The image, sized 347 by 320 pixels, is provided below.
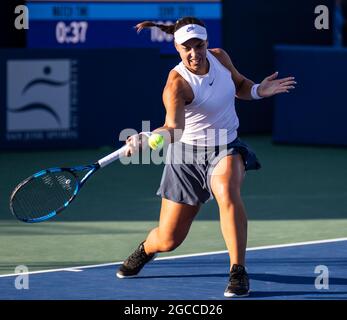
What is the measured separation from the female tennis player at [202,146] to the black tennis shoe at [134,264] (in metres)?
A: 0.22

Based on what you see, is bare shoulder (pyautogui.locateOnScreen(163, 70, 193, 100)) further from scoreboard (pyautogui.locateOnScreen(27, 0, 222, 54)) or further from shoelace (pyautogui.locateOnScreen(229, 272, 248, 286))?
scoreboard (pyautogui.locateOnScreen(27, 0, 222, 54))

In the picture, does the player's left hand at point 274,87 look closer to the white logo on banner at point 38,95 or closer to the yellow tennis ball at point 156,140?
the yellow tennis ball at point 156,140

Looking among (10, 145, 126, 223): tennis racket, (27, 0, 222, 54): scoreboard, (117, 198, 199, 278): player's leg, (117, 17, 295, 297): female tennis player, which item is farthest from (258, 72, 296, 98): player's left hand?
(27, 0, 222, 54): scoreboard

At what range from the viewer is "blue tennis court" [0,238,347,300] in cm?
867

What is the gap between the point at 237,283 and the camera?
8586 mm

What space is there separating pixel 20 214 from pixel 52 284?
A: 59 centimetres

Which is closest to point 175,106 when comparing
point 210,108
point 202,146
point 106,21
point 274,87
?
point 210,108

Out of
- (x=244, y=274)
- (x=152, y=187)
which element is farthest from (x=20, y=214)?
(x=152, y=187)

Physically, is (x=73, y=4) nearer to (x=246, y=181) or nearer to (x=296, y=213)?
(x=246, y=181)

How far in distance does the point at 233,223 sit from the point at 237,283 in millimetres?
401

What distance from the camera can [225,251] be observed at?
10.4 m

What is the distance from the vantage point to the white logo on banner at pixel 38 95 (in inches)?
616

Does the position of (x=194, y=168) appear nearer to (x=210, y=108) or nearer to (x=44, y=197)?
(x=210, y=108)

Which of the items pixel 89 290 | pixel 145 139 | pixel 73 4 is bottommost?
pixel 89 290
